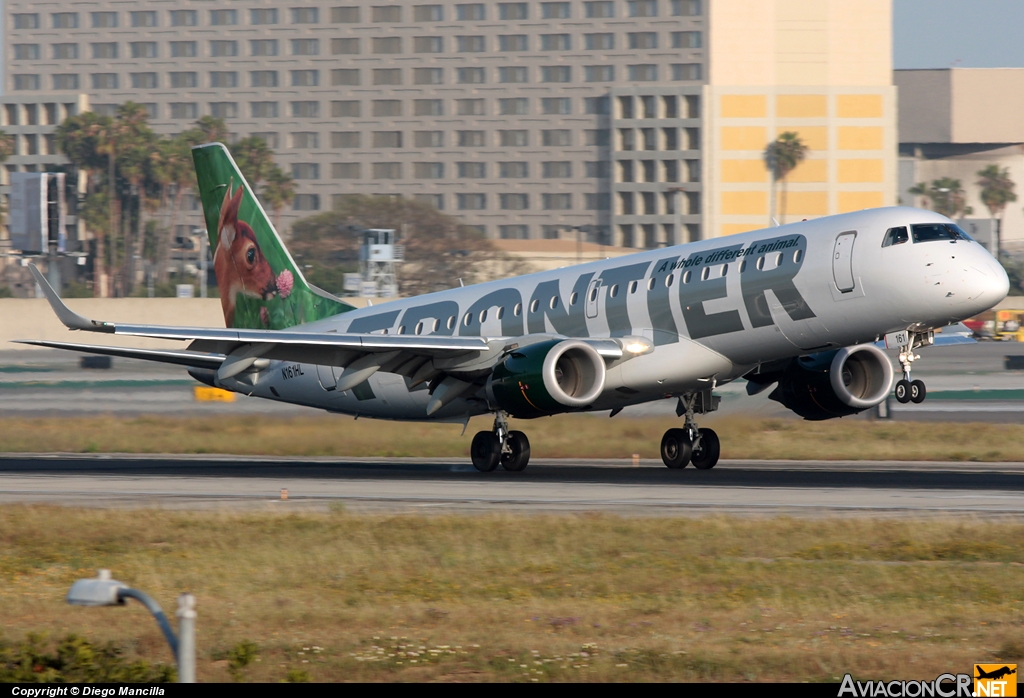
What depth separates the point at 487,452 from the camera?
30.2m

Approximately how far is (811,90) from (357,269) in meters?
56.8

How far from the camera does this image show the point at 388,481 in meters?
28.2

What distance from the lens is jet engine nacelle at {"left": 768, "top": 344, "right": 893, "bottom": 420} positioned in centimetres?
2980

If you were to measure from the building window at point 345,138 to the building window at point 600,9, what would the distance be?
33.4 m

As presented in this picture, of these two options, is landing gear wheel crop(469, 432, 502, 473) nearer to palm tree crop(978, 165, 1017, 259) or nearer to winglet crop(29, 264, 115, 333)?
winglet crop(29, 264, 115, 333)

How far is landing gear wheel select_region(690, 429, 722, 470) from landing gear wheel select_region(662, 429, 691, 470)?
0.73 ft

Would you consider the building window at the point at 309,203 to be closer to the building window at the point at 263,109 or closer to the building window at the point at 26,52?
the building window at the point at 263,109

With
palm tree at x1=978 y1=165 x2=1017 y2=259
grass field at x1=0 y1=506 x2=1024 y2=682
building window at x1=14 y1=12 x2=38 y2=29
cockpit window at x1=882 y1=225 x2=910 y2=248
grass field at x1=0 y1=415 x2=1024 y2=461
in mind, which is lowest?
grass field at x1=0 y1=415 x2=1024 y2=461

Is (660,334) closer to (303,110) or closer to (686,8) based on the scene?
(686,8)

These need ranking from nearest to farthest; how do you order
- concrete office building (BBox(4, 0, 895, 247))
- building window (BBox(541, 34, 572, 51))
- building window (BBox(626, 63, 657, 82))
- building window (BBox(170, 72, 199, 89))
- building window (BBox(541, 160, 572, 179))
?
concrete office building (BBox(4, 0, 895, 247))
building window (BBox(626, 63, 657, 82))
building window (BBox(541, 34, 572, 51))
building window (BBox(541, 160, 572, 179))
building window (BBox(170, 72, 199, 89))

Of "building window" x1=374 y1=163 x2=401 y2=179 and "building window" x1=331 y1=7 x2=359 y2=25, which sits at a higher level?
"building window" x1=331 y1=7 x2=359 y2=25

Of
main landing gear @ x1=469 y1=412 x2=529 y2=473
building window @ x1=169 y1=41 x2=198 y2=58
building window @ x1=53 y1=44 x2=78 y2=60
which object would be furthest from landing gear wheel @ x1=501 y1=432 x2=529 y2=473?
building window @ x1=53 y1=44 x2=78 y2=60

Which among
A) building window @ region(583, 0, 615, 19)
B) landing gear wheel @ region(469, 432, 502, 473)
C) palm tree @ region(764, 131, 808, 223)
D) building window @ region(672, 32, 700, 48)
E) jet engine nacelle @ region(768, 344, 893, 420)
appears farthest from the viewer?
building window @ region(583, 0, 615, 19)

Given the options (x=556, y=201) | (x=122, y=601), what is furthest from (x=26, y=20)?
(x=122, y=601)
